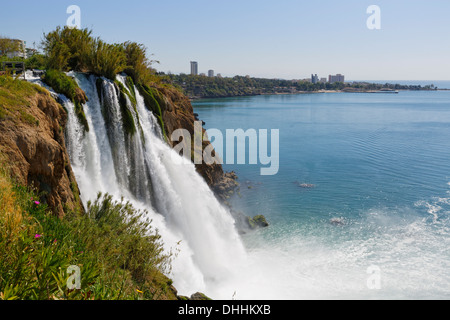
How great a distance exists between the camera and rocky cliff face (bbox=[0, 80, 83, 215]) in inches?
328

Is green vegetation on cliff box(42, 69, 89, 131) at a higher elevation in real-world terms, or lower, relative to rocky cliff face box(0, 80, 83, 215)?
higher

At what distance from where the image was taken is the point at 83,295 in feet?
15.1

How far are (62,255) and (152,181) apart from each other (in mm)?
10505

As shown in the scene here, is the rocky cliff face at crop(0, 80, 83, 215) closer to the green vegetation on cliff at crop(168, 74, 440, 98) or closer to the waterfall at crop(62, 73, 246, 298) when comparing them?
the waterfall at crop(62, 73, 246, 298)


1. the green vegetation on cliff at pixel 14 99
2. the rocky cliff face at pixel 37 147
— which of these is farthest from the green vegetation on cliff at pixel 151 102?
the green vegetation on cliff at pixel 14 99

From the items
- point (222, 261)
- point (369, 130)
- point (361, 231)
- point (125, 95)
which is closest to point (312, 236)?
point (361, 231)

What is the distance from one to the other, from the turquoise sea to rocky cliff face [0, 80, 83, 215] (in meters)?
7.89

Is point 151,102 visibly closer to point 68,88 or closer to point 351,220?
point 68,88

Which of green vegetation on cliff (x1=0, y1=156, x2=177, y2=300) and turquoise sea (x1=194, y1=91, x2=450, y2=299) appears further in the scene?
turquoise sea (x1=194, y1=91, x2=450, y2=299)

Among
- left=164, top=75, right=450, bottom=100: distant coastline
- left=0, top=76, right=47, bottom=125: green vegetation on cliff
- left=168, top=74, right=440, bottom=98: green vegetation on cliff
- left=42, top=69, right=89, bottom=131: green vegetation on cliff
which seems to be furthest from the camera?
left=168, top=74, right=440, bottom=98: green vegetation on cliff

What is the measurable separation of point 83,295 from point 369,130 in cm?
5403

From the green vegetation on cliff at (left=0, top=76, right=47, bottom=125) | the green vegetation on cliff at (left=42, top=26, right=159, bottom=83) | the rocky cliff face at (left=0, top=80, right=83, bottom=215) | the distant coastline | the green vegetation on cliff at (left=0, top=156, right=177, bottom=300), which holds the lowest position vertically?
the green vegetation on cliff at (left=0, top=156, right=177, bottom=300)

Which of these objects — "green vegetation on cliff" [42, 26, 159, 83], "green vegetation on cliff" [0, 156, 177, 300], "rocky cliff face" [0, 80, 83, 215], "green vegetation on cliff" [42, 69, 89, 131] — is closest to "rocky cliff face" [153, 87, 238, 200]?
"green vegetation on cliff" [42, 26, 159, 83]

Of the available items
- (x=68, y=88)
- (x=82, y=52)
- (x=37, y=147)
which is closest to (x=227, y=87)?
(x=82, y=52)
